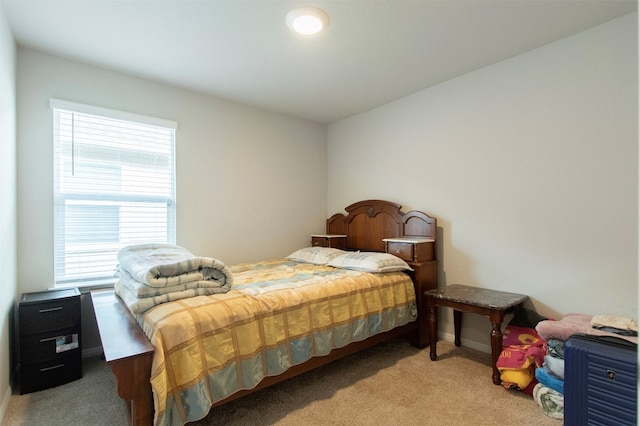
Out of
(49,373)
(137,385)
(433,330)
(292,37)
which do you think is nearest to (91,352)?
(49,373)

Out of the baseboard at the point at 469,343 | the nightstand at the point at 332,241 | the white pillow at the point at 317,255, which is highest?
the nightstand at the point at 332,241

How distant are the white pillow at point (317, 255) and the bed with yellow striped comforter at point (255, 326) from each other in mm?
454

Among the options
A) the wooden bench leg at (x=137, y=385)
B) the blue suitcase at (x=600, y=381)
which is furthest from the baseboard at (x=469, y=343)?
the wooden bench leg at (x=137, y=385)

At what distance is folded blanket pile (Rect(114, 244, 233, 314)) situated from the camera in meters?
1.76

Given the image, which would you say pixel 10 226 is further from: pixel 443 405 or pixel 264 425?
pixel 443 405

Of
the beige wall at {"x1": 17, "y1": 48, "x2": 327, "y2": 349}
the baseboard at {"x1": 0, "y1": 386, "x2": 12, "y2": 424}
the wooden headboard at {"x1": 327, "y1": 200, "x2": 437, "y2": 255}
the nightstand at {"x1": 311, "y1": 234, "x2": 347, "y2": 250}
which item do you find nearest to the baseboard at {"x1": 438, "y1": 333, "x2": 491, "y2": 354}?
the wooden headboard at {"x1": 327, "y1": 200, "x2": 437, "y2": 255}

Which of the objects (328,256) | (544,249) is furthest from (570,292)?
(328,256)

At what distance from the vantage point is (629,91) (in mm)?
2010

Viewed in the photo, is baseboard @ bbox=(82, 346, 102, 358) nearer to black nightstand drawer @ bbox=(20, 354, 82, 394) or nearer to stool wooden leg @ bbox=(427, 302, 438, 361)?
black nightstand drawer @ bbox=(20, 354, 82, 394)

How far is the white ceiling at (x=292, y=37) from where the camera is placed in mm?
1911

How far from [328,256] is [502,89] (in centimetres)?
217

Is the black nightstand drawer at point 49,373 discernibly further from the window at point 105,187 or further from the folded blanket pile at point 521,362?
the folded blanket pile at point 521,362

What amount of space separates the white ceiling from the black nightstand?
6.21 ft

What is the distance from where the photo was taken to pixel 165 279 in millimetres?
1813
